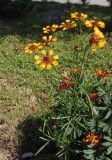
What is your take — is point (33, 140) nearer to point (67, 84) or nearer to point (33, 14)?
point (67, 84)

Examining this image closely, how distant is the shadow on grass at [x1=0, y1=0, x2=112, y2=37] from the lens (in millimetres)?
8320

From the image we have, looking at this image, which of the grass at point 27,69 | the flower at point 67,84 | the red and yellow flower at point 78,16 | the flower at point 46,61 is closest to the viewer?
the flower at point 46,61

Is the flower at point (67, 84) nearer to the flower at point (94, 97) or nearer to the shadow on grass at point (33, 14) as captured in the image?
the flower at point (94, 97)

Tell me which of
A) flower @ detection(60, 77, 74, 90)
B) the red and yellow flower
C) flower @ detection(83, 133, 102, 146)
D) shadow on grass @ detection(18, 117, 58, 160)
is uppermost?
the red and yellow flower

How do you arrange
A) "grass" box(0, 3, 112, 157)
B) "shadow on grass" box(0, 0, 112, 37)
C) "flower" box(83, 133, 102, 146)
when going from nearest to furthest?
"flower" box(83, 133, 102, 146) → "grass" box(0, 3, 112, 157) → "shadow on grass" box(0, 0, 112, 37)

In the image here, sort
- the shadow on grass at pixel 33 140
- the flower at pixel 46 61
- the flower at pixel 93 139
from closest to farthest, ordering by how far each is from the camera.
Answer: the flower at pixel 46 61 < the flower at pixel 93 139 < the shadow on grass at pixel 33 140

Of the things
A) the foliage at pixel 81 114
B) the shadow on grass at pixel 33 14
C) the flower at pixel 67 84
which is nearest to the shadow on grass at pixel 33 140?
the foliage at pixel 81 114

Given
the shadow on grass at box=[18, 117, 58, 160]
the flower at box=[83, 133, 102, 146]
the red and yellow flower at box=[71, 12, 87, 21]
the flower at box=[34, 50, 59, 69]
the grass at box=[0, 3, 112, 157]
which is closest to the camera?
the flower at box=[34, 50, 59, 69]

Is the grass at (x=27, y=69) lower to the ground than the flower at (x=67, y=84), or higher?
lower

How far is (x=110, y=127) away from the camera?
3.79 m

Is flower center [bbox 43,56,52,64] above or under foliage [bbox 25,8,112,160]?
above

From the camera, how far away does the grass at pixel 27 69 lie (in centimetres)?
546

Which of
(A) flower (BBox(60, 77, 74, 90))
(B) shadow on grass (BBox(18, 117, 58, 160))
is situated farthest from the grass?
(A) flower (BBox(60, 77, 74, 90))

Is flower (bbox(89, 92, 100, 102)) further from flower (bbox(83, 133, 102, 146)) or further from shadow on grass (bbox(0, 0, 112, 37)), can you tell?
shadow on grass (bbox(0, 0, 112, 37))
